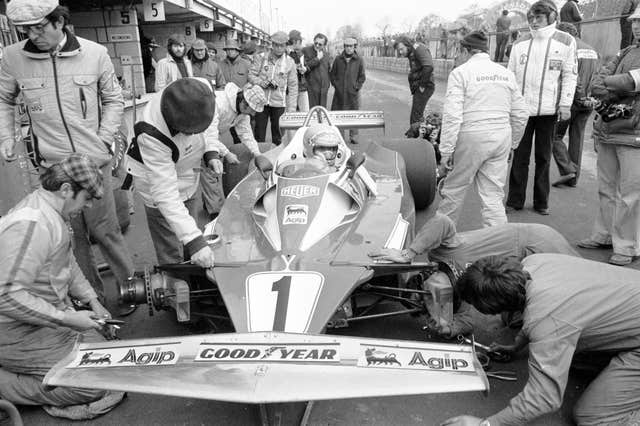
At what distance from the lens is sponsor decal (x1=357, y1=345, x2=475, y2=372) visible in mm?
2160

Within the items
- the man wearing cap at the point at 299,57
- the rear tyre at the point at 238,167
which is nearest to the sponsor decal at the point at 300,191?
the rear tyre at the point at 238,167

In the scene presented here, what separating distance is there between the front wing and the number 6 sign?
29 cm

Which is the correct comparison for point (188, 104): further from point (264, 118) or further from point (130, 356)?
point (264, 118)

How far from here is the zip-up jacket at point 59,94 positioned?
3.64 m

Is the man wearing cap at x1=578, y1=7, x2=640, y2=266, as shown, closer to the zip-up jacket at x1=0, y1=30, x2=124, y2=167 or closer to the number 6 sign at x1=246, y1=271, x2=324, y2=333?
the number 6 sign at x1=246, y1=271, x2=324, y2=333

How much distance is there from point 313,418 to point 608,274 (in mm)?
1762

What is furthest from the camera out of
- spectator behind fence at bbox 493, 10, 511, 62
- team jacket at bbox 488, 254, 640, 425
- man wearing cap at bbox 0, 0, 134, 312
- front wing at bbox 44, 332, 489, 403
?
spectator behind fence at bbox 493, 10, 511, 62

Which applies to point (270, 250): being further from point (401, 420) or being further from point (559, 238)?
point (559, 238)

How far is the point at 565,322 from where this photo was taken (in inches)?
97.6

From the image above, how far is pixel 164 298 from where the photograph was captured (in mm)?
3322

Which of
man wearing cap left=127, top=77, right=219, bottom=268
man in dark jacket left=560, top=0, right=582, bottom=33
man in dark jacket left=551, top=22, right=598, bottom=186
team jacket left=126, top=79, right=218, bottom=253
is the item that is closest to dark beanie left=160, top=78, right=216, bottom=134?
man wearing cap left=127, top=77, right=219, bottom=268

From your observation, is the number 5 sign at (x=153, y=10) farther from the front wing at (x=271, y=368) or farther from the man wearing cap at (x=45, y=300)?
the front wing at (x=271, y=368)

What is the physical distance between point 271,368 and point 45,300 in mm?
Answer: 1568

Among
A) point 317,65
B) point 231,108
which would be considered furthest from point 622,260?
point 317,65
